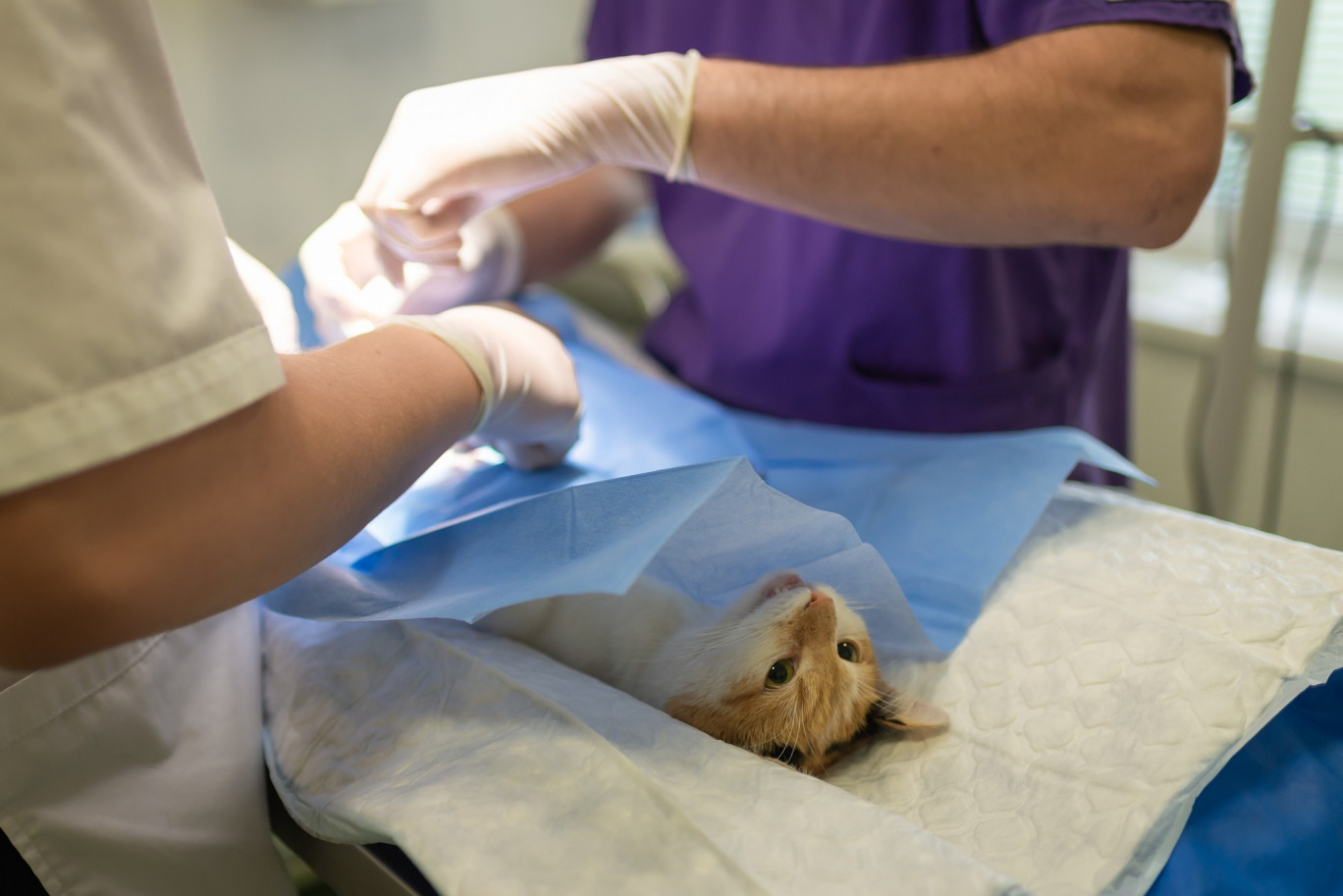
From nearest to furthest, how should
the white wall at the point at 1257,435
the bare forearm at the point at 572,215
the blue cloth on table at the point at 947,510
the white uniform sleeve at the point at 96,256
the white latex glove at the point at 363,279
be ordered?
the white uniform sleeve at the point at 96,256 < the blue cloth on table at the point at 947,510 < the white latex glove at the point at 363,279 < the bare forearm at the point at 572,215 < the white wall at the point at 1257,435

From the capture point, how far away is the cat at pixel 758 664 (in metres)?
0.62

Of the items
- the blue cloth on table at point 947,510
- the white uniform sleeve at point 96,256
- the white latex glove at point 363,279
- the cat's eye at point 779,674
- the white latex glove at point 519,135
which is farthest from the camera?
the white latex glove at point 363,279

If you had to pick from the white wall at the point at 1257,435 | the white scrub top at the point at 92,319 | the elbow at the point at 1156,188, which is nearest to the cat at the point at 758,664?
the white scrub top at the point at 92,319

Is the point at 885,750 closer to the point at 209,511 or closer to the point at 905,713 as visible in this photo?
the point at 905,713

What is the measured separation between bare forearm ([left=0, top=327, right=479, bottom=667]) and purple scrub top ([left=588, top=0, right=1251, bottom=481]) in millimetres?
592

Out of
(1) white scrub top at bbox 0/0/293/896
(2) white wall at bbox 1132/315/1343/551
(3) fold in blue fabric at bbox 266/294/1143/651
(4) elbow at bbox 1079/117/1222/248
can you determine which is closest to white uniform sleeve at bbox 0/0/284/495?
(1) white scrub top at bbox 0/0/293/896

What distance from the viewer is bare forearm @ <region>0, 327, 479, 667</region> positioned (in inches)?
15.8

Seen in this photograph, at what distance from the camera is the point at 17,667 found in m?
0.43

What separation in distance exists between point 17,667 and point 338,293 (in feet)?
1.73

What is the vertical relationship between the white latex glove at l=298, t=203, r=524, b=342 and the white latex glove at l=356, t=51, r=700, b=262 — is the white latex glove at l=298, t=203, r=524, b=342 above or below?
below

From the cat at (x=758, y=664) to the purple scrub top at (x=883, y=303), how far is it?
45 cm

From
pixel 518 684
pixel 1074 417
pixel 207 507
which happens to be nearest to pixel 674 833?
pixel 518 684

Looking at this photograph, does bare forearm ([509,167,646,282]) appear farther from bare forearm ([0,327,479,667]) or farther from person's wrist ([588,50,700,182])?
bare forearm ([0,327,479,667])

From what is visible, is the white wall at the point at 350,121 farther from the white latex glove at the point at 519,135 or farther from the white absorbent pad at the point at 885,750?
the white absorbent pad at the point at 885,750
